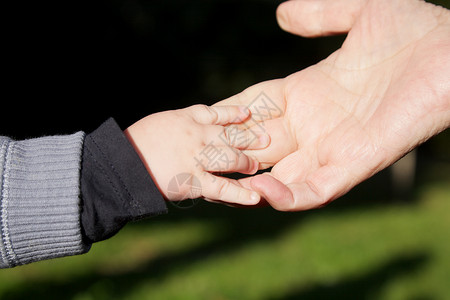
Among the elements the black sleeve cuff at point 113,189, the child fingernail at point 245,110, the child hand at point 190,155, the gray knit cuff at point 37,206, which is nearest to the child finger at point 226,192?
the child hand at point 190,155

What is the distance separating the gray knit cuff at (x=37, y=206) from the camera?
1540 millimetres

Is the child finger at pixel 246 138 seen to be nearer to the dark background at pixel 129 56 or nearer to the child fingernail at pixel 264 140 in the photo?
the child fingernail at pixel 264 140

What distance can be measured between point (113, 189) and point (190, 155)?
34 cm

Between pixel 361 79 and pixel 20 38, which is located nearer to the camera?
pixel 361 79

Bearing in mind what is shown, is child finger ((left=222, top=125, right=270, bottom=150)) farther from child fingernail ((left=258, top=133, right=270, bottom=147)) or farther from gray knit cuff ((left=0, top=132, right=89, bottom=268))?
gray knit cuff ((left=0, top=132, right=89, bottom=268))

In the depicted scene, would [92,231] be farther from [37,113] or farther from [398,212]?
[37,113]

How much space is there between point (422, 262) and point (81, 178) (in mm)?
3164

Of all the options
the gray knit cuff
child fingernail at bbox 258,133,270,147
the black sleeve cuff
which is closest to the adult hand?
child fingernail at bbox 258,133,270,147

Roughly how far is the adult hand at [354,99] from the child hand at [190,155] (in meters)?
0.11

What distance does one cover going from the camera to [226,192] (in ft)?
5.87

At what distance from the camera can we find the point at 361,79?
2.08m

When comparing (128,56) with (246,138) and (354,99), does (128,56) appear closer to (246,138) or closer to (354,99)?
(246,138)

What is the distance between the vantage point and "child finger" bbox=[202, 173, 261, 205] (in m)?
1.77

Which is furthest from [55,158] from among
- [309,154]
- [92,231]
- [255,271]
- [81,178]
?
[255,271]
